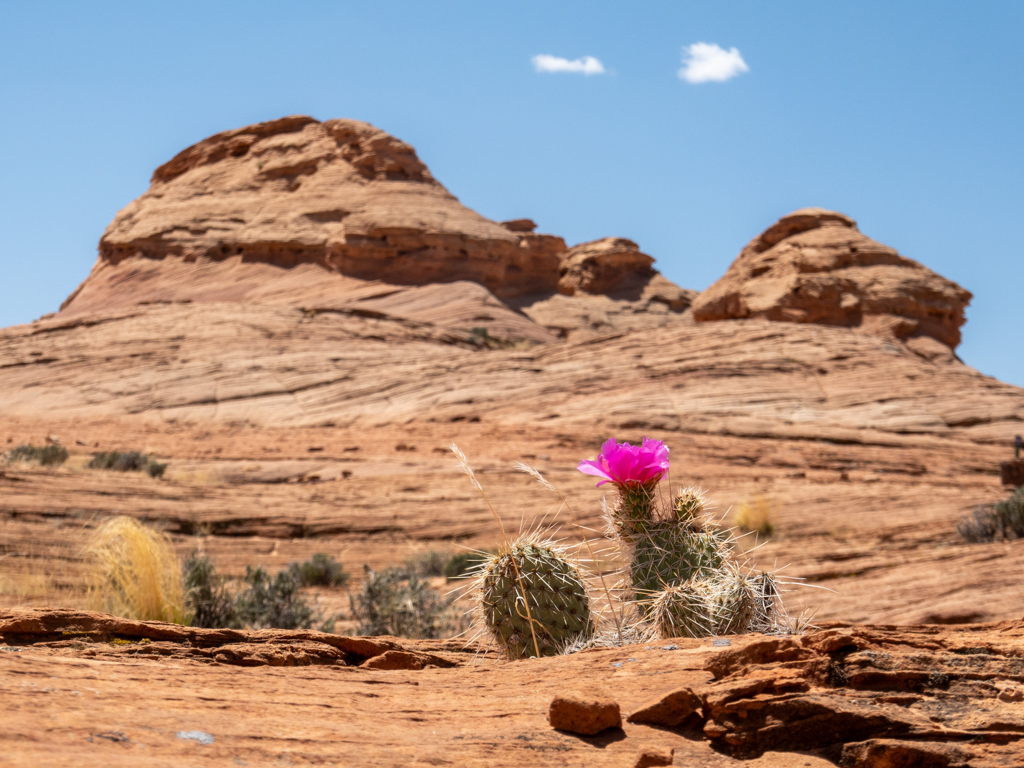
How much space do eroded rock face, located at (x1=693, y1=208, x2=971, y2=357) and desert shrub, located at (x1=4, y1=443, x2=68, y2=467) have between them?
3030 cm

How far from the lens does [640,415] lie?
2231cm

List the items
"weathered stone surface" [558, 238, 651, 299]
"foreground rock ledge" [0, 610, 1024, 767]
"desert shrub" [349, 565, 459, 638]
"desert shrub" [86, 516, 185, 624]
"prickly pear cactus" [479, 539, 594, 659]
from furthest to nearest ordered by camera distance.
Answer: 1. "weathered stone surface" [558, 238, 651, 299]
2. "desert shrub" [349, 565, 459, 638]
3. "desert shrub" [86, 516, 185, 624]
4. "prickly pear cactus" [479, 539, 594, 659]
5. "foreground rock ledge" [0, 610, 1024, 767]

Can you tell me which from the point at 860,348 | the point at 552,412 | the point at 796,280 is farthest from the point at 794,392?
the point at 796,280

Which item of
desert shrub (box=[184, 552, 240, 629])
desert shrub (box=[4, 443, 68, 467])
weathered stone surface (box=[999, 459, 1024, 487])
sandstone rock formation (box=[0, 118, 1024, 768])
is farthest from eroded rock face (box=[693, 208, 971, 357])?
desert shrub (box=[184, 552, 240, 629])

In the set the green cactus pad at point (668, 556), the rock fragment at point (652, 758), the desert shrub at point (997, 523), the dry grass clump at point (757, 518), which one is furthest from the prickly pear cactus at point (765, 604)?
the dry grass clump at point (757, 518)

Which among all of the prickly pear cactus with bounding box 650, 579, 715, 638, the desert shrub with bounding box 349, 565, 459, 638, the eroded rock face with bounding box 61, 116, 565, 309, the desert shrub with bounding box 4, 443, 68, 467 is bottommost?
the desert shrub with bounding box 349, 565, 459, 638

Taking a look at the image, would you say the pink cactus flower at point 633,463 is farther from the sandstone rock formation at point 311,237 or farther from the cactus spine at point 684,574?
the sandstone rock formation at point 311,237

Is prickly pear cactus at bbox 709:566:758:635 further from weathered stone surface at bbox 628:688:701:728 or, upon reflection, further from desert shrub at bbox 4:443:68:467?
desert shrub at bbox 4:443:68:467

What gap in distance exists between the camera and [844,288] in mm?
38281

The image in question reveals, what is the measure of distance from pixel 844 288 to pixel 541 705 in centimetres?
3888

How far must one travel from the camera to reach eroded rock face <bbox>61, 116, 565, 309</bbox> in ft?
147

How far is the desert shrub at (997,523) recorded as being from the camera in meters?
10.2

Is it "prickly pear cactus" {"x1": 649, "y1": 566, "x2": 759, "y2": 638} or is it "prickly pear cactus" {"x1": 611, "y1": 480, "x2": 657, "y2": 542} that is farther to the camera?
"prickly pear cactus" {"x1": 611, "y1": 480, "x2": 657, "y2": 542}

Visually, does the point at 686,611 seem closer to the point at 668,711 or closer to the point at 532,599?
the point at 532,599
